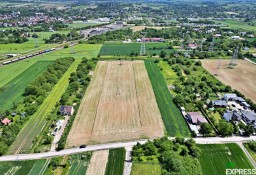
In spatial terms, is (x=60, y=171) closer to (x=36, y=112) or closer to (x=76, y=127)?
(x=76, y=127)

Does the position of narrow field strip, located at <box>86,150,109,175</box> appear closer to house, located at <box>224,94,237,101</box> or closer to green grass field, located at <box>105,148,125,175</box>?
green grass field, located at <box>105,148,125,175</box>

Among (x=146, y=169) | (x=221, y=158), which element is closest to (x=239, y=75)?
(x=221, y=158)

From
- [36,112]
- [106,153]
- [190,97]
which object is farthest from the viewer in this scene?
[190,97]

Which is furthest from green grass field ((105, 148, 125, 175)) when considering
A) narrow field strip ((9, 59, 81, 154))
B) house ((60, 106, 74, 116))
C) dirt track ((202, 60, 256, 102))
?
dirt track ((202, 60, 256, 102))

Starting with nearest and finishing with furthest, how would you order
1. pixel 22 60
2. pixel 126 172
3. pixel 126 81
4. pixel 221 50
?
pixel 126 172, pixel 126 81, pixel 22 60, pixel 221 50

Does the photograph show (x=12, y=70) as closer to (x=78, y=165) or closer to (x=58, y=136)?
(x=58, y=136)

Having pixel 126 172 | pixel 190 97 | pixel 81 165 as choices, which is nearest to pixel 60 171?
pixel 81 165

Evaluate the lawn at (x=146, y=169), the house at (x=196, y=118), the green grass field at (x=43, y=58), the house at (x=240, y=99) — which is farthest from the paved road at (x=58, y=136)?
the house at (x=240, y=99)
